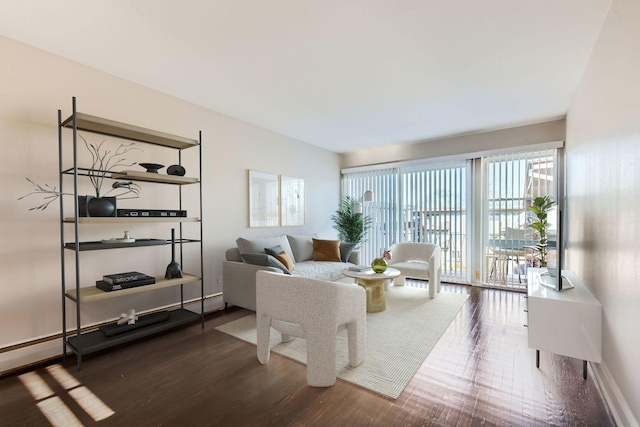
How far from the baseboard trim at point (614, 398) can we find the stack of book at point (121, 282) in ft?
12.0

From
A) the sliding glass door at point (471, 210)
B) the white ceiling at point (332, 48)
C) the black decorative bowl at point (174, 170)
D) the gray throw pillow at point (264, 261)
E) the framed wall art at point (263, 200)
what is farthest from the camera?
the sliding glass door at point (471, 210)

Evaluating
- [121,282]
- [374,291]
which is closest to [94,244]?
[121,282]

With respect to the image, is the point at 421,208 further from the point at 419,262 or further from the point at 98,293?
the point at 98,293

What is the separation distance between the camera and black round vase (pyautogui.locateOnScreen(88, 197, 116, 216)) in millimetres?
2627

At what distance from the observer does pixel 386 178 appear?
6.28 metres

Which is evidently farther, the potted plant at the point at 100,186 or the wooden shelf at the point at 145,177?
the wooden shelf at the point at 145,177

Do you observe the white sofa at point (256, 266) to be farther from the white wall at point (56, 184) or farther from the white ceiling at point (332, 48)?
the white ceiling at point (332, 48)

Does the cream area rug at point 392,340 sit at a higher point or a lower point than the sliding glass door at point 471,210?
lower

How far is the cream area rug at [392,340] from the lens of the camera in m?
2.26

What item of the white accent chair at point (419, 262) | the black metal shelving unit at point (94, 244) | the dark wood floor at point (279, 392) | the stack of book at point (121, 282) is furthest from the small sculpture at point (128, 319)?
the white accent chair at point (419, 262)

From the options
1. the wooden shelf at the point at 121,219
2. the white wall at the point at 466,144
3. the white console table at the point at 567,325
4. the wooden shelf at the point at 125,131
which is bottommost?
the white console table at the point at 567,325

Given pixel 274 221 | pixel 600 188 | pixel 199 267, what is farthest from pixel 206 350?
pixel 600 188

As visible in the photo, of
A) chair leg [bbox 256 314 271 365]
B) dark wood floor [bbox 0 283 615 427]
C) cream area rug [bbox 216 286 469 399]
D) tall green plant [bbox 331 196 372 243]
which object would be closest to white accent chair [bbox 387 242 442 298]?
cream area rug [bbox 216 286 469 399]

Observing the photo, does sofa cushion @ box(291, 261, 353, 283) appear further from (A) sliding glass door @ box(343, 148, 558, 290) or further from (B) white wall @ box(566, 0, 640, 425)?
(B) white wall @ box(566, 0, 640, 425)
